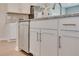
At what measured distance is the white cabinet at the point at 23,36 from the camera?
2.81m

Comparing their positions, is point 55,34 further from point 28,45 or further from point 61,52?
point 28,45

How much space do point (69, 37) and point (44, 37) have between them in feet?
1.90

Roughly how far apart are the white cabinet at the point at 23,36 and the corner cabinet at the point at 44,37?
0.25 m

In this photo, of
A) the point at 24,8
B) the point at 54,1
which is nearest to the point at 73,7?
the point at 54,1

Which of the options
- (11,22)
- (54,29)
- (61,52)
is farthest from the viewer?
(11,22)

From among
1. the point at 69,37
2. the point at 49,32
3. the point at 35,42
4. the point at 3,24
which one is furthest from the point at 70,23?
the point at 3,24

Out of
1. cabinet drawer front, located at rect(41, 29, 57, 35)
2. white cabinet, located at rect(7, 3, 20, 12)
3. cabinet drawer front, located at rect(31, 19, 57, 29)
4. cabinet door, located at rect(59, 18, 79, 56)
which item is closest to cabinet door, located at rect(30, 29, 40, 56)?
cabinet drawer front, located at rect(31, 19, 57, 29)

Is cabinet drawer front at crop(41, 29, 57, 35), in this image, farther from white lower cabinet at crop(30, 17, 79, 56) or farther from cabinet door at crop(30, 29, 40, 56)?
cabinet door at crop(30, 29, 40, 56)

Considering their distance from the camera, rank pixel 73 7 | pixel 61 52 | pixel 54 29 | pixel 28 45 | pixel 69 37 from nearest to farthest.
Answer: pixel 69 37
pixel 61 52
pixel 54 29
pixel 73 7
pixel 28 45

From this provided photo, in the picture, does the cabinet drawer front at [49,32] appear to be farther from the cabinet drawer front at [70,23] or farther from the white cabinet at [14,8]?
the white cabinet at [14,8]

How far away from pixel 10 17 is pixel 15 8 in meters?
0.35

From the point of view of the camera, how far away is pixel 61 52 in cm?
163

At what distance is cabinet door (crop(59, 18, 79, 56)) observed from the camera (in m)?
1.39

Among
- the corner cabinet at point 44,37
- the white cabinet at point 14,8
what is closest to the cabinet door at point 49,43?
the corner cabinet at point 44,37
